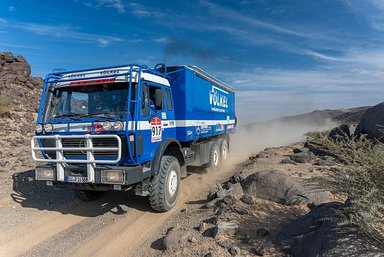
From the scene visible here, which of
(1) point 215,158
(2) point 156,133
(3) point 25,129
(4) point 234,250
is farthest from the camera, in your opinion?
(3) point 25,129

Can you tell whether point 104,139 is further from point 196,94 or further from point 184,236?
point 196,94

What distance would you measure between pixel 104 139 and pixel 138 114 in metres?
0.80

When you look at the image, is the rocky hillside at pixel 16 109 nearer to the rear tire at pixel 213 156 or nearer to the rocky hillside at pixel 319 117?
the rear tire at pixel 213 156

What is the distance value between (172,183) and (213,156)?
4.79 metres

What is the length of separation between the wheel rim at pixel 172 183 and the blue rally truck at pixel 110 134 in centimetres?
2

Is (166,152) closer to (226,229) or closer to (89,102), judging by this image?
(89,102)

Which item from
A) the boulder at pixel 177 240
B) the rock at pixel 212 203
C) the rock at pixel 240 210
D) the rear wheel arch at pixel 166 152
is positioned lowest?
the boulder at pixel 177 240

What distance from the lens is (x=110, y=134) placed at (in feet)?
19.8

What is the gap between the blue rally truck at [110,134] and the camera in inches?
239

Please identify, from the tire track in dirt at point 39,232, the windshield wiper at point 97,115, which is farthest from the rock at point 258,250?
the tire track in dirt at point 39,232

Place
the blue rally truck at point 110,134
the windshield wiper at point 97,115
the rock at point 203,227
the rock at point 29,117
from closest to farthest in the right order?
1. the rock at point 203,227
2. the blue rally truck at point 110,134
3. the windshield wiper at point 97,115
4. the rock at point 29,117

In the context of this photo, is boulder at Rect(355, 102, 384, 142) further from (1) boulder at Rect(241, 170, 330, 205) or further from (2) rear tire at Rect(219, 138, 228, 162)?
(1) boulder at Rect(241, 170, 330, 205)

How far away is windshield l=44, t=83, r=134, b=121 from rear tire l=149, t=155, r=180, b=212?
154 centimetres

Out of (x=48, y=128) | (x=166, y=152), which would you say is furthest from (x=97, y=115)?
(x=166, y=152)
